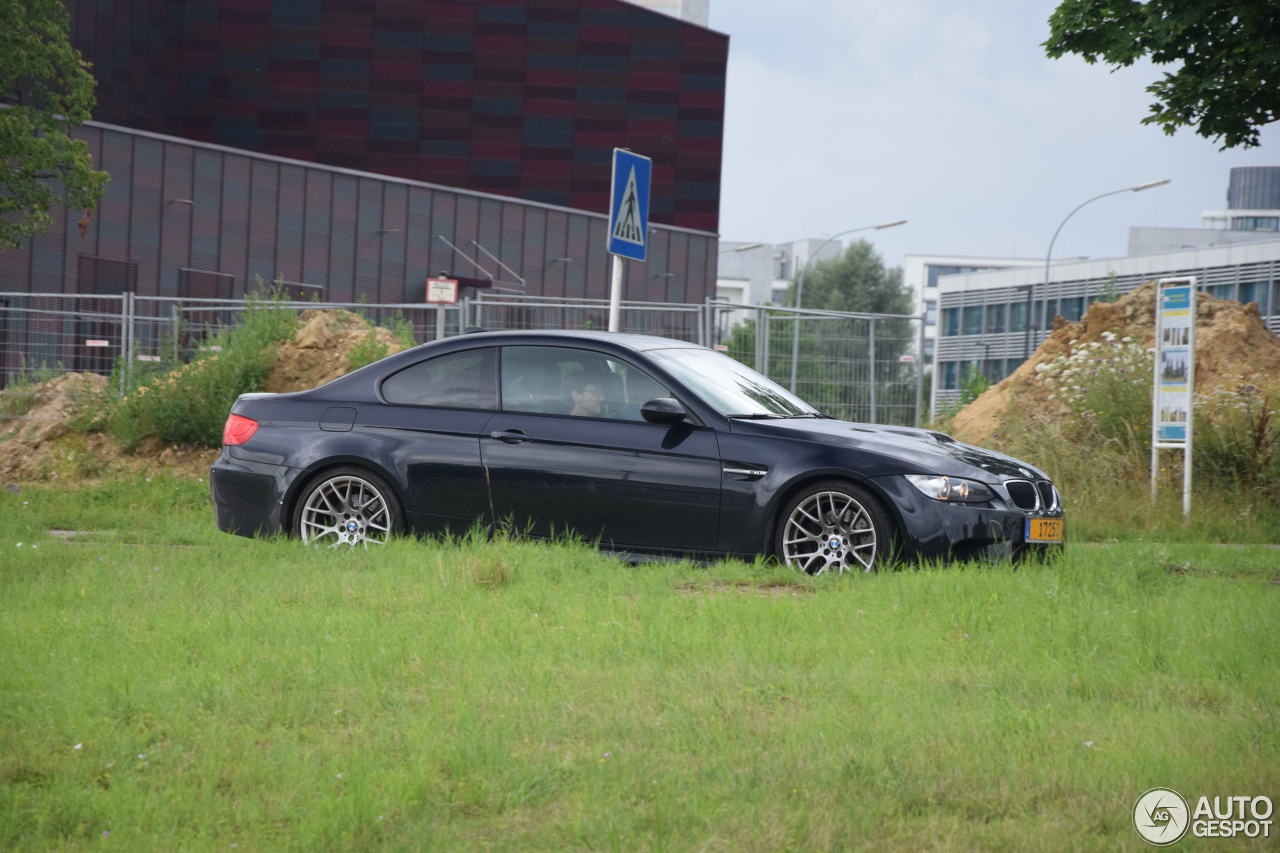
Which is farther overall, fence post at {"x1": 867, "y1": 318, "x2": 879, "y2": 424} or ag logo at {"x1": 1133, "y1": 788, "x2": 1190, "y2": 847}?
fence post at {"x1": 867, "y1": 318, "x2": 879, "y2": 424}

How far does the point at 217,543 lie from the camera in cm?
995

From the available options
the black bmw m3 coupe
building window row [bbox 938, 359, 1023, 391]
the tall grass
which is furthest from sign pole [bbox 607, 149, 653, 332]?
building window row [bbox 938, 359, 1023, 391]

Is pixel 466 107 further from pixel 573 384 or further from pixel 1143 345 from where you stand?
pixel 573 384

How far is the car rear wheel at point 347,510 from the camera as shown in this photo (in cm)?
895

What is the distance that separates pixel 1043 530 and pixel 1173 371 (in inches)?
230

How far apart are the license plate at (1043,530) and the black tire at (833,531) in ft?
2.69

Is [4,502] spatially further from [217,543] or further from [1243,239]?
[1243,239]

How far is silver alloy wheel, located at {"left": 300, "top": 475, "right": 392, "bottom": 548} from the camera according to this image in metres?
8.98

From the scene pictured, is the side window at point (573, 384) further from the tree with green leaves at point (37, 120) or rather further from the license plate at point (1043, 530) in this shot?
the tree with green leaves at point (37, 120)

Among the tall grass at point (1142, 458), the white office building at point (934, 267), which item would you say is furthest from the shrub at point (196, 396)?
the white office building at point (934, 267)

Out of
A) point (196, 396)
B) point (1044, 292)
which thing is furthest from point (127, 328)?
point (1044, 292)

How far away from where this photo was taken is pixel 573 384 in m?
8.91

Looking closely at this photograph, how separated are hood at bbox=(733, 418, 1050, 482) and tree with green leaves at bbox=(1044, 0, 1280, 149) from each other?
9.71 m

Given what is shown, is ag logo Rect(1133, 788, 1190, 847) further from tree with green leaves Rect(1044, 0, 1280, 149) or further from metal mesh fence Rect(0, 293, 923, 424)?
tree with green leaves Rect(1044, 0, 1280, 149)
